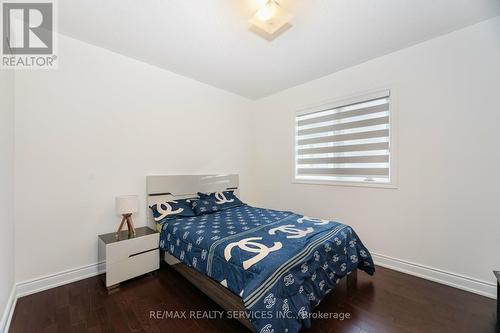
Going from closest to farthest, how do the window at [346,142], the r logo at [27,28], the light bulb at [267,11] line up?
the light bulb at [267,11] < the r logo at [27,28] < the window at [346,142]

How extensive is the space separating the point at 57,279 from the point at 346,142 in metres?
3.88

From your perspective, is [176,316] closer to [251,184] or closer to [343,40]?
[251,184]

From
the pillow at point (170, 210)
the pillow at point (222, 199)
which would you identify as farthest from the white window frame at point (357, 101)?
the pillow at point (170, 210)

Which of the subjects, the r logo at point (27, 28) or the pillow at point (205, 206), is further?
the pillow at point (205, 206)

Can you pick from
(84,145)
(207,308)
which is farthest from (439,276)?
(84,145)

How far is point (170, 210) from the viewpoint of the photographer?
108 inches

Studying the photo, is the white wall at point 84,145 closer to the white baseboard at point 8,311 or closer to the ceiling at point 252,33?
the white baseboard at point 8,311

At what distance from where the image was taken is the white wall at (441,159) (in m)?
2.06

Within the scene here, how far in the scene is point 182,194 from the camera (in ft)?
10.5

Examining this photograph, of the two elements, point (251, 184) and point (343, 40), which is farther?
point (251, 184)

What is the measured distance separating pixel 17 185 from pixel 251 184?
3333mm

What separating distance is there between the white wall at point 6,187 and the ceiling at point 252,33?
93cm

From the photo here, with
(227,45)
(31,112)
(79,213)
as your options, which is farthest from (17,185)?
(227,45)

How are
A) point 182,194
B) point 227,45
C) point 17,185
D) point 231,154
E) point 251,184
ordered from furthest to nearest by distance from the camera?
point 251,184, point 231,154, point 182,194, point 227,45, point 17,185
